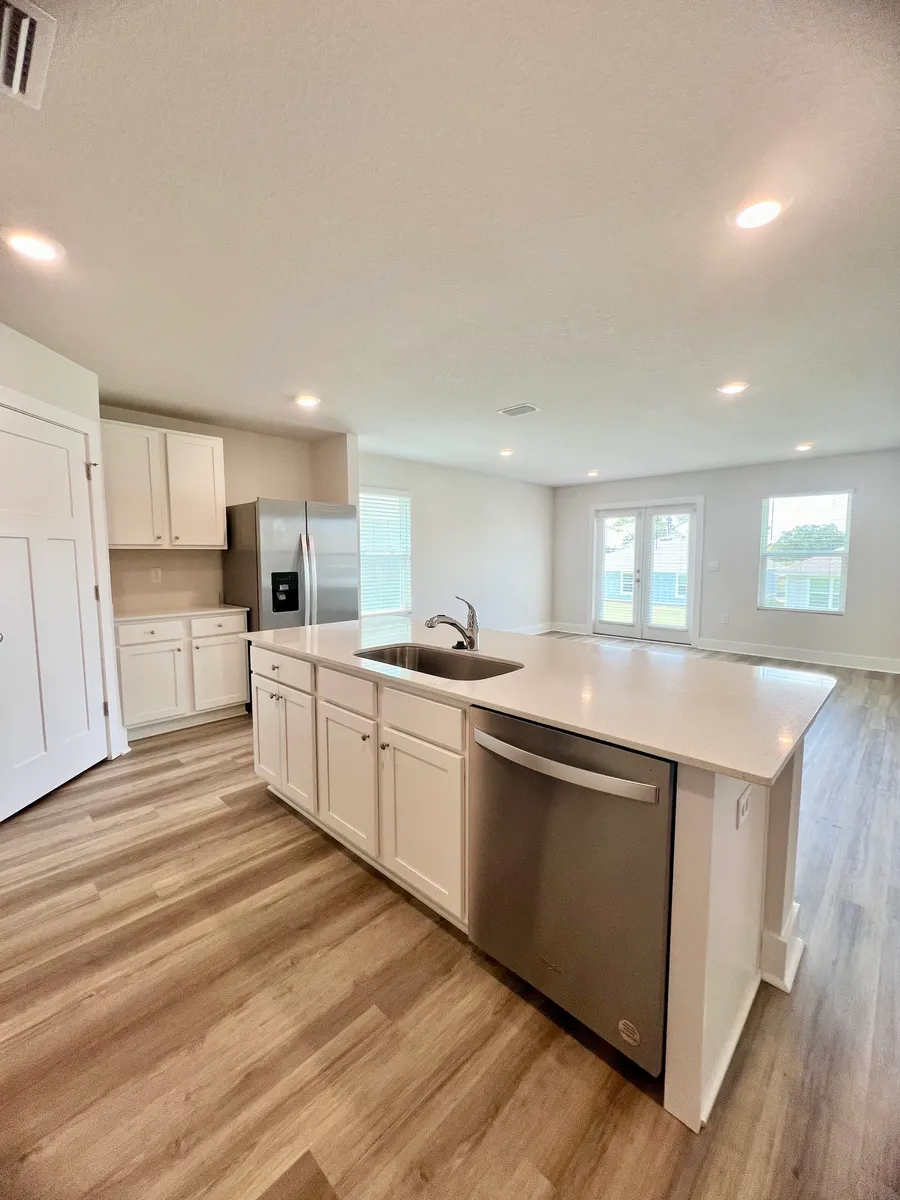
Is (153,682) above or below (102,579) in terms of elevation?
below

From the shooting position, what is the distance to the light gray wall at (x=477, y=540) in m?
6.09

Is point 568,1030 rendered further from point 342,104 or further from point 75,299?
point 75,299

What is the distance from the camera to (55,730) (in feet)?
9.17

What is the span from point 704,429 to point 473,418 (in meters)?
2.16

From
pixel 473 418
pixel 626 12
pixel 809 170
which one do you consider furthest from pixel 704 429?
pixel 626 12

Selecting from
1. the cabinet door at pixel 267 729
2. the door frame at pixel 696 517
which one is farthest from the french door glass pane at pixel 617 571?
the cabinet door at pixel 267 729

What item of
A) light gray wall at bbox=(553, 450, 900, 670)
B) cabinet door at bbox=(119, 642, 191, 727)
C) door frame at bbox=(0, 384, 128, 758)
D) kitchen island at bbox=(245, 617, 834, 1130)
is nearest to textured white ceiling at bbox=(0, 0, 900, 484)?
door frame at bbox=(0, 384, 128, 758)

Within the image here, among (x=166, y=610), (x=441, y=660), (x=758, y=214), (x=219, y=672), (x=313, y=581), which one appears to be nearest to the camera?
(x=758, y=214)

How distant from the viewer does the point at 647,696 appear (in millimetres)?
1497

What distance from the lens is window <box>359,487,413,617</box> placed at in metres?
5.59

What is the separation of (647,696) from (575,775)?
0.42 m

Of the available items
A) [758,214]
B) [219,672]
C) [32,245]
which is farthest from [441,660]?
[219,672]

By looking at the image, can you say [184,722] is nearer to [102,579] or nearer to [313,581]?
[102,579]

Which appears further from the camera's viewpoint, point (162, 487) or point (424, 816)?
point (162, 487)
